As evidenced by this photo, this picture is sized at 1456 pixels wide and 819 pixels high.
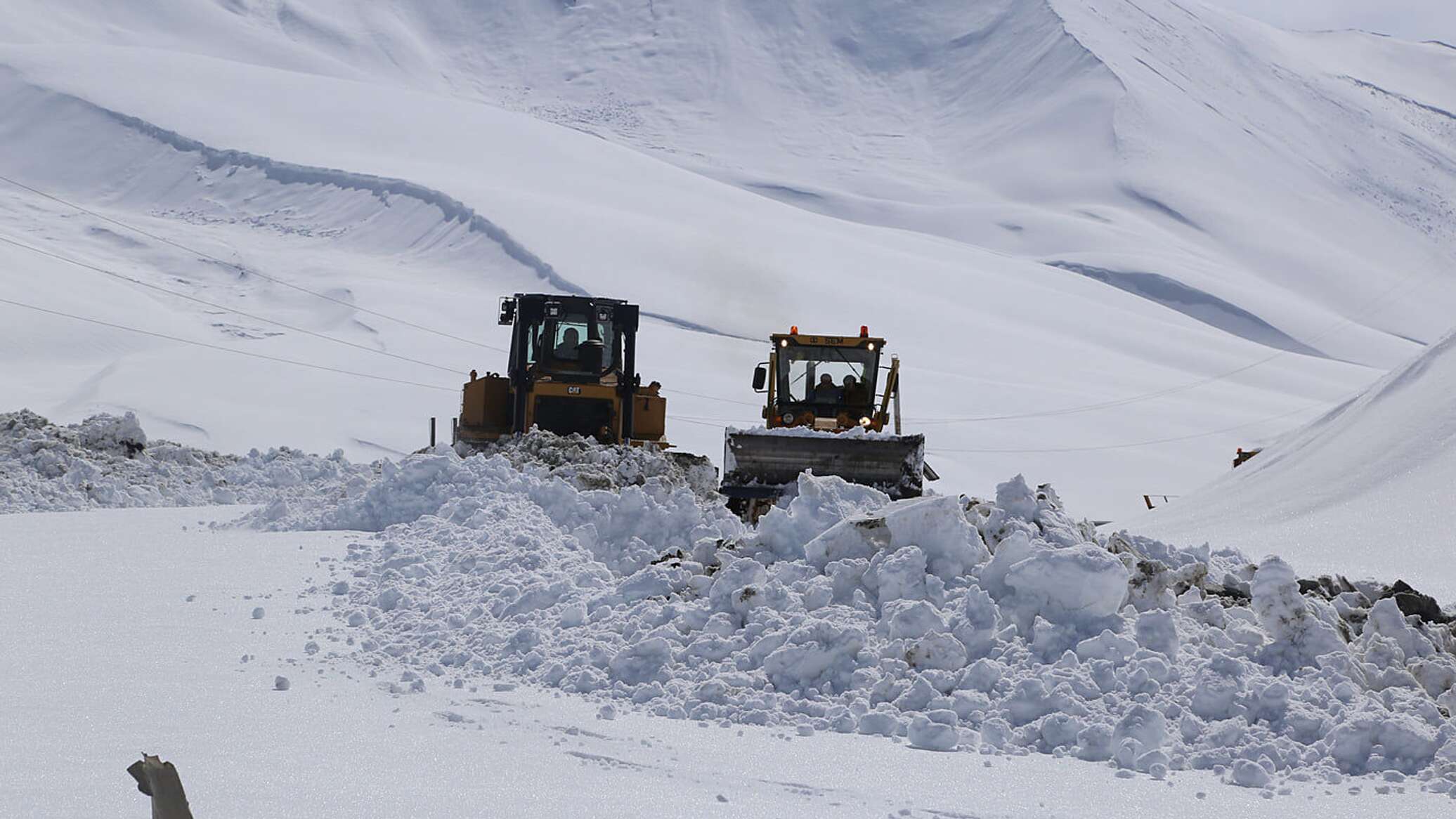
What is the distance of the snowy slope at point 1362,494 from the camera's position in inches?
441

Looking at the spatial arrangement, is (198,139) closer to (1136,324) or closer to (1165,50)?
(1136,324)

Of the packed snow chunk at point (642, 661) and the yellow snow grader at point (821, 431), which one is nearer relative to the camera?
the packed snow chunk at point (642, 661)

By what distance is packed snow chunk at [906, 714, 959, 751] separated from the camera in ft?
16.5

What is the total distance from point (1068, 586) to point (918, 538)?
762 millimetres

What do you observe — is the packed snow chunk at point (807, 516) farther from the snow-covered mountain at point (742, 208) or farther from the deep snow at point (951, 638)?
the snow-covered mountain at point (742, 208)

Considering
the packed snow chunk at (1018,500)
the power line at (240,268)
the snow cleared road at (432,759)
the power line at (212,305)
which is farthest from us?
the power line at (240,268)

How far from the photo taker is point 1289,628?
577 cm

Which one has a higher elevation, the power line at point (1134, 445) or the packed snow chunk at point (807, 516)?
the power line at point (1134, 445)

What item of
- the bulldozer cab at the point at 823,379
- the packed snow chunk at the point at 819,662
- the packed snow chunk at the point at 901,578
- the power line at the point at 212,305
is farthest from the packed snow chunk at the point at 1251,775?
the power line at the point at 212,305

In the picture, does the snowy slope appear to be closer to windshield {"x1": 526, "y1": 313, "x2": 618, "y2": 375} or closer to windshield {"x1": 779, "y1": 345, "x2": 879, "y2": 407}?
windshield {"x1": 779, "y1": 345, "x2": 879, "y2": 407}

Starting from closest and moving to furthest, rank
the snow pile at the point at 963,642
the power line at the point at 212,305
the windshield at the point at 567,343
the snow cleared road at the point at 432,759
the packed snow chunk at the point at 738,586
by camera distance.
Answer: the snow cleared road at the point at 432,759, the snow pile at the point at 963,642, the packed snow chunk at the point at 738,586, the windshield at the point at 567,343, the power line at the point at 212,305

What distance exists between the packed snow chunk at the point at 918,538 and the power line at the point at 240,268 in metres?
32.4

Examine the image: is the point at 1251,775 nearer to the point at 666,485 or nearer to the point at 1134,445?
the point at 666,485

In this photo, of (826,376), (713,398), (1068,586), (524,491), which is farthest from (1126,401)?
(1068,586)
